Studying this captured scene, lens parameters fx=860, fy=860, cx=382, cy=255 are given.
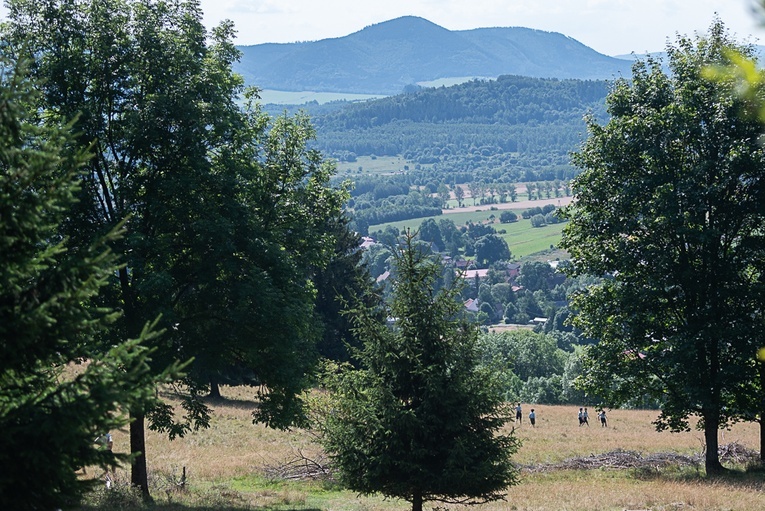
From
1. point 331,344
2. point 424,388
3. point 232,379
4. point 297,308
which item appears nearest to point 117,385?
point 424,388

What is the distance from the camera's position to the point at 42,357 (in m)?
8.54

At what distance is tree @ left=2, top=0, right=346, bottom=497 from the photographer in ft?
62.8

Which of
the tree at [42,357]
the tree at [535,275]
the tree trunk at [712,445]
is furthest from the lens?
the tree at [535,275]

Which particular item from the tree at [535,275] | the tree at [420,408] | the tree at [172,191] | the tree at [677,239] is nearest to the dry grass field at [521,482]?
the tree at [172,191]

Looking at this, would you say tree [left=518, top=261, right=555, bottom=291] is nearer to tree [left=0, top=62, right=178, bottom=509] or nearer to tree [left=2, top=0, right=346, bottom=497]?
tree [left=2, top=0, right=346, bottom=497]

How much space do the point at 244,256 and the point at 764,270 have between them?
46.3 feet

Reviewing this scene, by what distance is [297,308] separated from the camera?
20297 mm

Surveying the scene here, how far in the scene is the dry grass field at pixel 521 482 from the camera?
1966cm

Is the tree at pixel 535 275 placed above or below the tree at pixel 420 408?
below

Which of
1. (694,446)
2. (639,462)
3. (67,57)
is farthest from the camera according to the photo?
(694,446)

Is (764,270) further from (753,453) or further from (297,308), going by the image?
→ (297,308)

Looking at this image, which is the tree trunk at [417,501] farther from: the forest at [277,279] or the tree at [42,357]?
the tree at [42,357]

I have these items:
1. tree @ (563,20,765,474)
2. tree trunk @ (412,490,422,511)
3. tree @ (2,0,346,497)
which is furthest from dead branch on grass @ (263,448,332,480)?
tree trunk @ (412,490,422,511)

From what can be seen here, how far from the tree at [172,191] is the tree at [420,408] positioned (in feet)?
14.1
